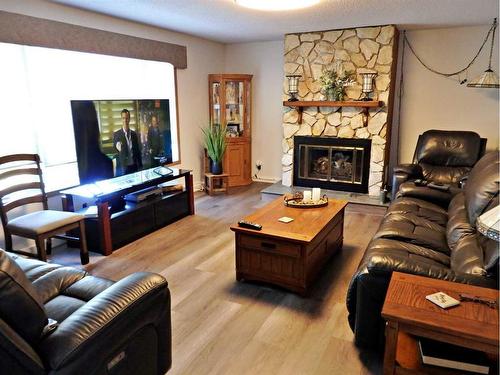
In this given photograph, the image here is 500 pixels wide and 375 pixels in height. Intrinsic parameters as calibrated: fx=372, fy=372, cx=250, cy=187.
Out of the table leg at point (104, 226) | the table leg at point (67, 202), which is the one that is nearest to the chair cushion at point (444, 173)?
the table leg at point (104, 226)

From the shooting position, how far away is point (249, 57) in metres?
5.85

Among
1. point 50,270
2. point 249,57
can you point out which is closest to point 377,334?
point 50,270

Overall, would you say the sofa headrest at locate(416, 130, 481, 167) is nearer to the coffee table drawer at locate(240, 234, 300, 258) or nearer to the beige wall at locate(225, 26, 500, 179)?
the beige wall at locate(225, 26, 500, 179)

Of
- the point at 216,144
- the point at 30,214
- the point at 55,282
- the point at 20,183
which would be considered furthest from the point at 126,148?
the point at 55,282

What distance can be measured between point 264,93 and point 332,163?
1.61m

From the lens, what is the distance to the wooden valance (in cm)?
293

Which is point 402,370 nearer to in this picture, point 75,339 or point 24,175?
point 75,339

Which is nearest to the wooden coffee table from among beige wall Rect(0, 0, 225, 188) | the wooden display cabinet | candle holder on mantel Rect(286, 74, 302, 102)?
candle holder on mantel Rect(286, 74, 302, 102)

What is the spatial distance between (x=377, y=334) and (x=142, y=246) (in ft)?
7.59

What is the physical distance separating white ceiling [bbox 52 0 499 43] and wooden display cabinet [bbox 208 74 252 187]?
0.88 meters

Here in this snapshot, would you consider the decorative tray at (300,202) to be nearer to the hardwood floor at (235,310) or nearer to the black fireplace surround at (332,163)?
the hardwood floor at (235,310)

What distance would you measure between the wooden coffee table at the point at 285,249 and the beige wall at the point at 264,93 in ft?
10.4

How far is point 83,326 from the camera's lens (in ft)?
4.27

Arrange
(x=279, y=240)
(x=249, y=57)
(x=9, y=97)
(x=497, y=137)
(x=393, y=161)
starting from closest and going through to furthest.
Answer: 1. (x=279, y=240)
2. (x=9, y=97)
3. (x=497, y=137)
4. (x=393, y=161)
5. (x=249, y=57)
